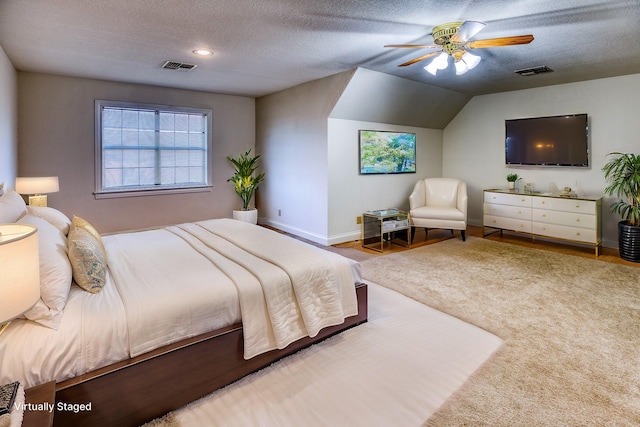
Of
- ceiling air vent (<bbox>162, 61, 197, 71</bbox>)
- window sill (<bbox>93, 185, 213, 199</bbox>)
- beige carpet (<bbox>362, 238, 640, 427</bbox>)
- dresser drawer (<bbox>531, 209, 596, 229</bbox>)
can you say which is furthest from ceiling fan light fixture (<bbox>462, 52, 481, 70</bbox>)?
window sill (<bbox>93, 185, 213, 199</bbox>)

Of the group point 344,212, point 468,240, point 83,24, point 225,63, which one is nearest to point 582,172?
point 468,240

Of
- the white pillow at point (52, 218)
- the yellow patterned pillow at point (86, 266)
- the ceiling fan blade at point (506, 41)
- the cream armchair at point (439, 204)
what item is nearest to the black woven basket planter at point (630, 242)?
the cream armchair at point (439, 204)

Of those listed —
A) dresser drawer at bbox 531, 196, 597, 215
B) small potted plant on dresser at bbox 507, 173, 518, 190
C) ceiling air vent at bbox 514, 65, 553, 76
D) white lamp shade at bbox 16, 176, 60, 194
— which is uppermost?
ceiling air vent at bbox 514, 65, 553, 76

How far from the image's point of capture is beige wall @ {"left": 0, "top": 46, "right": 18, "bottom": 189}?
342 centimetres

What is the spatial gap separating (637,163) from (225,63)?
5132 mm

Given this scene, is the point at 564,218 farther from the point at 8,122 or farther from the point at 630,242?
the point at 8,122

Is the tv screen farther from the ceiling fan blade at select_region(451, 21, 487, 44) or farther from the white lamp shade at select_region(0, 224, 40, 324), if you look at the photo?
the white lamp shade at select_region(0, 224, 40, 324)

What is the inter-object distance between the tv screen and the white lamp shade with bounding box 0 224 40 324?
6.07m

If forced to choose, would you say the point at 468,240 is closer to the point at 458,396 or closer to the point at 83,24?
the point at 458,396

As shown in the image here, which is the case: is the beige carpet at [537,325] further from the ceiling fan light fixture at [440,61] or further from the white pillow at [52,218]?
the white pillow at [52,218]

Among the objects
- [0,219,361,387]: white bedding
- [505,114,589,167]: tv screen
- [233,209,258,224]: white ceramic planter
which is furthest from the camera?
[233,209,258,224]: white ceramic planter

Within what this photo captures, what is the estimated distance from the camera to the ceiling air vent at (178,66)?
160 inches

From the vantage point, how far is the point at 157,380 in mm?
1628

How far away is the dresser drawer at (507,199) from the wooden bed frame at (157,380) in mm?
4633
